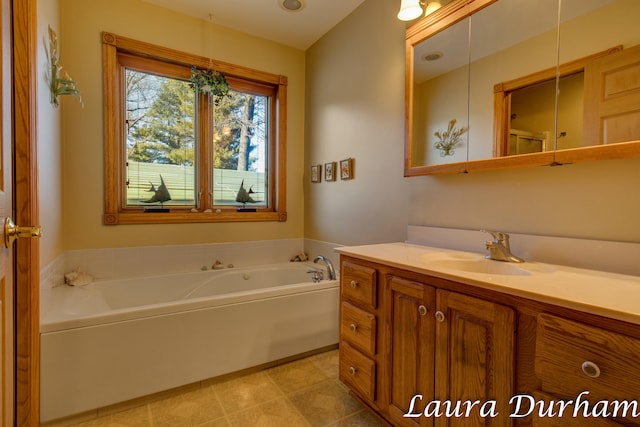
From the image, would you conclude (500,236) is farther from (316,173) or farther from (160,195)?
(160,195)

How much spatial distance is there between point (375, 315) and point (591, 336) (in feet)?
2.65

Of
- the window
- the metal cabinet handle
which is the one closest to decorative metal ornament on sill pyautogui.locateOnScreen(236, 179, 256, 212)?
the window

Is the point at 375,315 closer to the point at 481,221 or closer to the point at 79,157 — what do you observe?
the point at 481,221

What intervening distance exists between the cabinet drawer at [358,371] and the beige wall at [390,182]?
0.84 m

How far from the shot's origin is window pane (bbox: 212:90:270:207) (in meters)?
2.84

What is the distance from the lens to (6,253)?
0.88 m

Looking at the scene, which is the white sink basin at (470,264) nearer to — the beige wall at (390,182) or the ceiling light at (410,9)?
the beige wall at (390,182)

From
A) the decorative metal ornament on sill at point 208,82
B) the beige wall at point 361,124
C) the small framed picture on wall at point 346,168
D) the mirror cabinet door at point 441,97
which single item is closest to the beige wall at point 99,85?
the decorative metal ornament on sill at point 208,82

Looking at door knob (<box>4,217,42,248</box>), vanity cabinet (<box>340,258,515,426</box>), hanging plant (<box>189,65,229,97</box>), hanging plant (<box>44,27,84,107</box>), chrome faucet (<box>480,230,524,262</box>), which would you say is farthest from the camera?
hanging plant (<box>189,65,229,97</box>)

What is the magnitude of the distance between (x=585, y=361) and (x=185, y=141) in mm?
2864

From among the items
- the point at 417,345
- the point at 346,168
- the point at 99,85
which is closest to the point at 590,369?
the point at 417,345

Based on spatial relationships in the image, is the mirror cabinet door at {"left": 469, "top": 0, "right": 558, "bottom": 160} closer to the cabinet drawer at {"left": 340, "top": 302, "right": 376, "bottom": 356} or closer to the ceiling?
the cabinet drawer at {"left": 340, "top": 302, "right": 376, "bottom": 356}

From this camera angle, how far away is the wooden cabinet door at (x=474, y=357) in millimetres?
927

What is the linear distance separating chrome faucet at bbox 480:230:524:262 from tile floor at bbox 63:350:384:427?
3.30 feet
